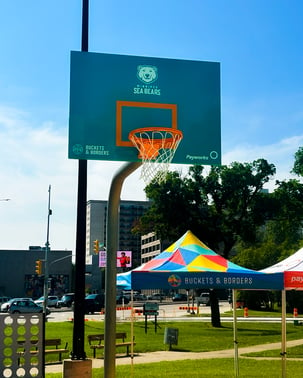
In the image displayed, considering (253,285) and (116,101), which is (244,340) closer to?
(253,285)

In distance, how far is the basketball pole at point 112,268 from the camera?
932cm

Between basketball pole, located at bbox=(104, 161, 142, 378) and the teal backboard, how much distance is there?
14.0 inches

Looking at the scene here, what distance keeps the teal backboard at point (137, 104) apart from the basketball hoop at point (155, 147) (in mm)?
191

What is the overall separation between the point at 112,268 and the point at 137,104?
300cm

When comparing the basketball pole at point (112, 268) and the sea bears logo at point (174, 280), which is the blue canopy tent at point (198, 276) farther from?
the basketball pole at point (112, 268)

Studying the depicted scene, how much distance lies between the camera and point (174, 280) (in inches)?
455

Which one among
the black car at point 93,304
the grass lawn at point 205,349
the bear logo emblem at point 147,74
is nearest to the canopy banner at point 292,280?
the grass lawn at point 205,349

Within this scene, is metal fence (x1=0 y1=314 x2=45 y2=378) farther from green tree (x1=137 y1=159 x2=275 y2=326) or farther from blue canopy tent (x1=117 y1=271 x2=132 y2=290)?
green tree (x1=137 y1=159 x2=275 y2=326)

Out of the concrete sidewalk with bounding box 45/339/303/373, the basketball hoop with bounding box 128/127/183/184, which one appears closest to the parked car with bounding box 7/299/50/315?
the concrete sidewalk with bounding box 45/339/303/373

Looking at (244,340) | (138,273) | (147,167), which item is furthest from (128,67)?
(244,340)

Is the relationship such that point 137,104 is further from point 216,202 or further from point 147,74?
point 216,202

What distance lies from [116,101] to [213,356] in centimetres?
1170

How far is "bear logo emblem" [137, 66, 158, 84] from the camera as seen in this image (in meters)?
10.2

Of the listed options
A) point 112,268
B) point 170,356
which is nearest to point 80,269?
point 112,268
